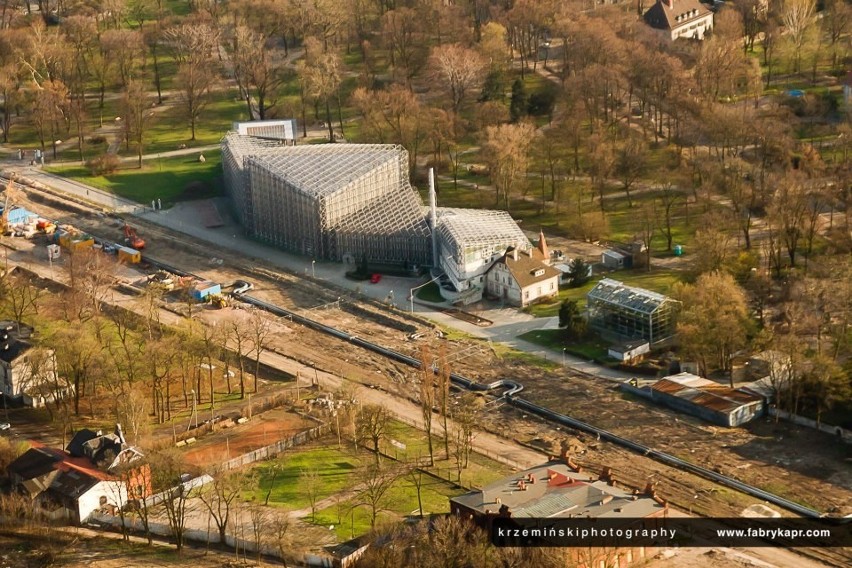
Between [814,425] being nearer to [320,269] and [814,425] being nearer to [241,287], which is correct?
[320,269]

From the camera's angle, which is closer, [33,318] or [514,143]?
[33,318]

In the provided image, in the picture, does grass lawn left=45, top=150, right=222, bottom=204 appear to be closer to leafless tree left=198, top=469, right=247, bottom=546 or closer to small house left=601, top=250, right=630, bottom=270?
small house left=601, top=250, right=630, bottom=270

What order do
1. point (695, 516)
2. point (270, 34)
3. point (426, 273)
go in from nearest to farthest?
point (695, 516) → point (426, 273) → point (270, 34)

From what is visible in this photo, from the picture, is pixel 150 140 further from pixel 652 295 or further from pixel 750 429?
pixel 750 429

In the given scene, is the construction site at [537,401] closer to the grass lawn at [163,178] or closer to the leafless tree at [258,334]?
the leafless tree at [258,334]

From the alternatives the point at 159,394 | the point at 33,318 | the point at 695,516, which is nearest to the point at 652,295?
the point at 695,516

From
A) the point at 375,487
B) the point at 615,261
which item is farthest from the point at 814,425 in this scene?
the point at 615,261

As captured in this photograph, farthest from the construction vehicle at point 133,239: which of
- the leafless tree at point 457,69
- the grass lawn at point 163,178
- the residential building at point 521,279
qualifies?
the leafless tree at point 457,69
